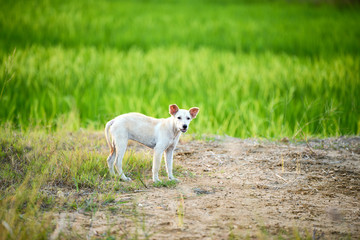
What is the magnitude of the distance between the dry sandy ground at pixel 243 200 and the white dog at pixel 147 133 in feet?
1.27

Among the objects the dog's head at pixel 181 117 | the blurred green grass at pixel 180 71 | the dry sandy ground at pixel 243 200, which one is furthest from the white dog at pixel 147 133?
the blurred green grass at pixel 180 71

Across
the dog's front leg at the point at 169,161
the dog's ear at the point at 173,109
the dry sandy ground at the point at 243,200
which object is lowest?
the dry sandy ground at the point at 243,200

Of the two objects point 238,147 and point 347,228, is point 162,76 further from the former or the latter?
point 347,228

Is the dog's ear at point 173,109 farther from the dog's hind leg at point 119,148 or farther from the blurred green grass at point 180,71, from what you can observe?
the blurred green grass at point 180,71

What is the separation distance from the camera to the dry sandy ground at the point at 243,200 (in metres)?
2.93

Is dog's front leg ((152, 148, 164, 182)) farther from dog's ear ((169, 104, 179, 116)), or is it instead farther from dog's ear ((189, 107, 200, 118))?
dog's ear ((189, 107, 200, 118))

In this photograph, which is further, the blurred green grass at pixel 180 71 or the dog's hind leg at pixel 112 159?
the blurred green grass at pixel 180 71

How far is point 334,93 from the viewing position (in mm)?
7699

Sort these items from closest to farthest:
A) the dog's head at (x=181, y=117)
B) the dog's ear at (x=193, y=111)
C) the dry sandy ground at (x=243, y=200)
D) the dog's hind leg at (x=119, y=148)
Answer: the dry sandy ground at (x=243, y=200), the dog's head at (x=181, y=117), the dog's hind leg at (x=119, y=148), the dog's ear at (x=193, y=111)

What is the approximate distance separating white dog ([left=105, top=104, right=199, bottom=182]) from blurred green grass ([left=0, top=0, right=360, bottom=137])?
159cm

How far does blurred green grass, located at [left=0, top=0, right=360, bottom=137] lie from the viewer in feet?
22.3

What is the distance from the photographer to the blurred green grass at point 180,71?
22.3ft

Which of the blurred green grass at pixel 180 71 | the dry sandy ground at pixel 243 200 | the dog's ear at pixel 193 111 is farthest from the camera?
the blurred green grass at pixel 180 71

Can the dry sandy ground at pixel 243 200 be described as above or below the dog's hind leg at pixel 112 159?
below
